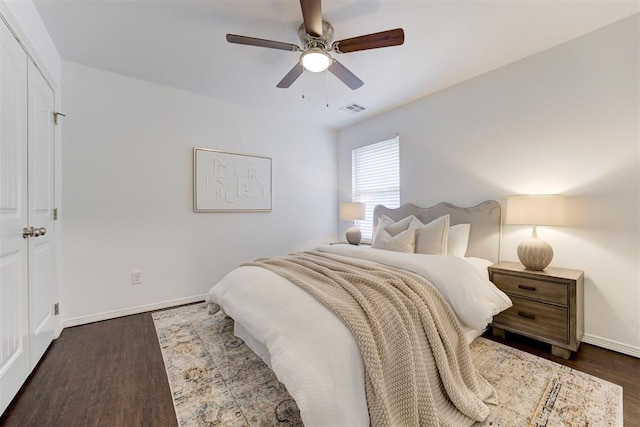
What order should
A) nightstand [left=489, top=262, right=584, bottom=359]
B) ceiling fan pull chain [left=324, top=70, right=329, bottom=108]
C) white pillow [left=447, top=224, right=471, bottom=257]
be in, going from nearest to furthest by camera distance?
1. nightstand [left=489, top=262, right=584, bottom=359]
2. white pillow [left=447, top=224, right=471, bottom=257]
3. ceiling fan pull chain [left=324, top=70, right=329, bottom=108]

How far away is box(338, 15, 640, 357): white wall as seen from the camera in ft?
6.64

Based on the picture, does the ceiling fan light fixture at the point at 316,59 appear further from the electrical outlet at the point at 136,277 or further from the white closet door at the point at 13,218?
the electrical outlet at the point at 136,277

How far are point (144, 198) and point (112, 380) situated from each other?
1849 millimetres

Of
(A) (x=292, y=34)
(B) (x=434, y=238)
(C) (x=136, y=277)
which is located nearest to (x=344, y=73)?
(A) (x=292, y=34)

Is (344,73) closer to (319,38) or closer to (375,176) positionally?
(319,38)

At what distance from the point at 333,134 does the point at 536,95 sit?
2812 millimetres

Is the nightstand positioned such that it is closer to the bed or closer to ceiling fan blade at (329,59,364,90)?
the bed

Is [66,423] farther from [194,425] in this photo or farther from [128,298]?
[128,298]

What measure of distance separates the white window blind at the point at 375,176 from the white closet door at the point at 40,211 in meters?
3.53

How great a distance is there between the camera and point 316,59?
1981 millimetres

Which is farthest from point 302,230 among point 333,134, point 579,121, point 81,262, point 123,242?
point 579,121

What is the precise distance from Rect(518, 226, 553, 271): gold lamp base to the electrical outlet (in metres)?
3.78

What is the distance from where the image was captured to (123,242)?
2.84 meters

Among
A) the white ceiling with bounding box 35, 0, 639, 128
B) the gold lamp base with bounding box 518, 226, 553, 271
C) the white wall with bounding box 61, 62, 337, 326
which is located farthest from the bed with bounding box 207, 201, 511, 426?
the white ceiling with bounding box 35, 0, 639, 128
